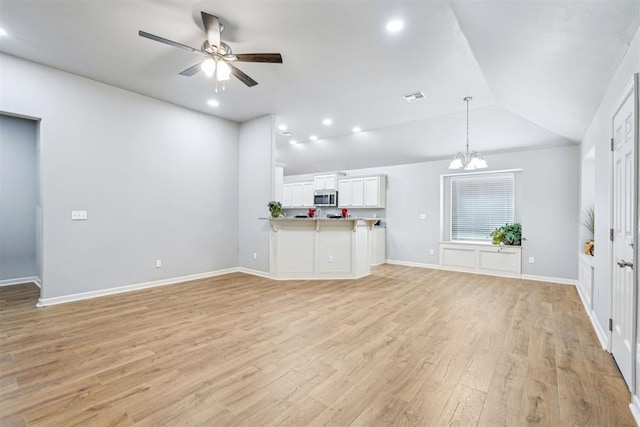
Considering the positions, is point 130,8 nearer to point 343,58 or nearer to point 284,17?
point 284,17

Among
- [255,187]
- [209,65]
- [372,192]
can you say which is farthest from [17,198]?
[372,192]

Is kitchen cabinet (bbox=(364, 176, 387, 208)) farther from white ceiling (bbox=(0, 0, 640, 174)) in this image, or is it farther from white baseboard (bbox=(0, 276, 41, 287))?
white baseboard (bbox=(0, 276, 41, 287))

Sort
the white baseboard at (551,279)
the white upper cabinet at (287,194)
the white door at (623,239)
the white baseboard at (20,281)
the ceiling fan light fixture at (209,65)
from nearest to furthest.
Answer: the white door at (623,239) < the ceiling fan light fixture at (209,65) < the white baseboard at (20,281) < the white baseboard at (551,279) < the white upper cabinet at (287,194)

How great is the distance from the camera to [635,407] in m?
1.78

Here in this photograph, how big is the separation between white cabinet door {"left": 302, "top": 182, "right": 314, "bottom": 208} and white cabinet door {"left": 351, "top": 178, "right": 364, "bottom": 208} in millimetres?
1509

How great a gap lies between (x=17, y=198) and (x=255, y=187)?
12.8 ft

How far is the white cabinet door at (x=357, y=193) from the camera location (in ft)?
25.1

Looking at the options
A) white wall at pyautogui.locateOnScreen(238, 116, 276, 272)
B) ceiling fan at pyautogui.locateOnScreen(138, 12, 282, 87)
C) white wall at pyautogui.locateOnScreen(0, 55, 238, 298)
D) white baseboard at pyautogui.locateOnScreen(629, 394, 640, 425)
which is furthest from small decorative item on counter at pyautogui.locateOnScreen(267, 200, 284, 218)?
white baseboard at pyautogui.locateOnScreen(629, 394, 640, 425)

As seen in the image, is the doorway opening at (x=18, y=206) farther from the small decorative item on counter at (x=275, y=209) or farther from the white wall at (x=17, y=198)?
the small decorative item on counter at (x=275, y=209)

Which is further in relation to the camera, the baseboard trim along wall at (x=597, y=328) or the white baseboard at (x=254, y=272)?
the white baseboard at (x=254, y=272)

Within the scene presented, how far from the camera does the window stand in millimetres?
6281

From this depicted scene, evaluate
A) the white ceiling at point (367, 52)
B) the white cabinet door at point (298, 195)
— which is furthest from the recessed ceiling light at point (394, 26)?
the white cabinet door at point (298, 195)

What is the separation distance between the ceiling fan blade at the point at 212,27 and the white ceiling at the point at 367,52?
125 mm

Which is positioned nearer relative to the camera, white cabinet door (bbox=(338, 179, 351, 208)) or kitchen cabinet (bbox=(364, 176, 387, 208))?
kitchen cabinet (bbox=(364, 176, 387, 208))
